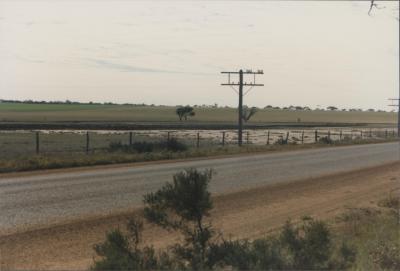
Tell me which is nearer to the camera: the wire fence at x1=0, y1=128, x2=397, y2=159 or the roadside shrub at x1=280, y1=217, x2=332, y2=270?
the roadside shrub at x1=280, y1=217, x2=332, y2=270

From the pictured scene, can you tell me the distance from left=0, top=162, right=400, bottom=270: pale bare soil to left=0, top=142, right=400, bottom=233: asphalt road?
0.78 m

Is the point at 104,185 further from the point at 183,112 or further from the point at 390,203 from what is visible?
the point at 183,112

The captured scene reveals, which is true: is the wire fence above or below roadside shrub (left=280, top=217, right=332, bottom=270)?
below

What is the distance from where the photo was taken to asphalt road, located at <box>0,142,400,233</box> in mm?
12281

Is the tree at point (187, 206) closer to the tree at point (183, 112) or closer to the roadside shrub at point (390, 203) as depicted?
the roadside shrub at point (390, 203)

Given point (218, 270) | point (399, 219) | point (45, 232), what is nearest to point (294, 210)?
point (399, 219)

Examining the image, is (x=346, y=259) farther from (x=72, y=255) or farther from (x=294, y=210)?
(x=294, y=210)

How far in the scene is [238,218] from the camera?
40.9ft

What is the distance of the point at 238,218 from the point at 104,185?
5.54 meters

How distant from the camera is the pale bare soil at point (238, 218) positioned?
8.74m

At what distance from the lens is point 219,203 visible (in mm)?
14398

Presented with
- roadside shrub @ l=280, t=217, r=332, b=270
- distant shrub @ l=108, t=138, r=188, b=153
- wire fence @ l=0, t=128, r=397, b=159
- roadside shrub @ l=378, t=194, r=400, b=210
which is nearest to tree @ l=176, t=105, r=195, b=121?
wire fence @ l=0, t=128, r=397, b=159

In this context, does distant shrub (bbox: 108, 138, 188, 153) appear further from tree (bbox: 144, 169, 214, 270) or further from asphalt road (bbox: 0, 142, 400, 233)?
tree (bbox: 144, 169, 214, 270)

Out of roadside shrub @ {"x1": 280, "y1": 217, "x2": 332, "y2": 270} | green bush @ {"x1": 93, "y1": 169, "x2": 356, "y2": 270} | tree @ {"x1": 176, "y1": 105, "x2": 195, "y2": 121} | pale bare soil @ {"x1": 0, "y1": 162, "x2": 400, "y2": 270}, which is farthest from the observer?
tree @ {"x1": 176, "y1": 105, "x2": 195, "y2": 121}
